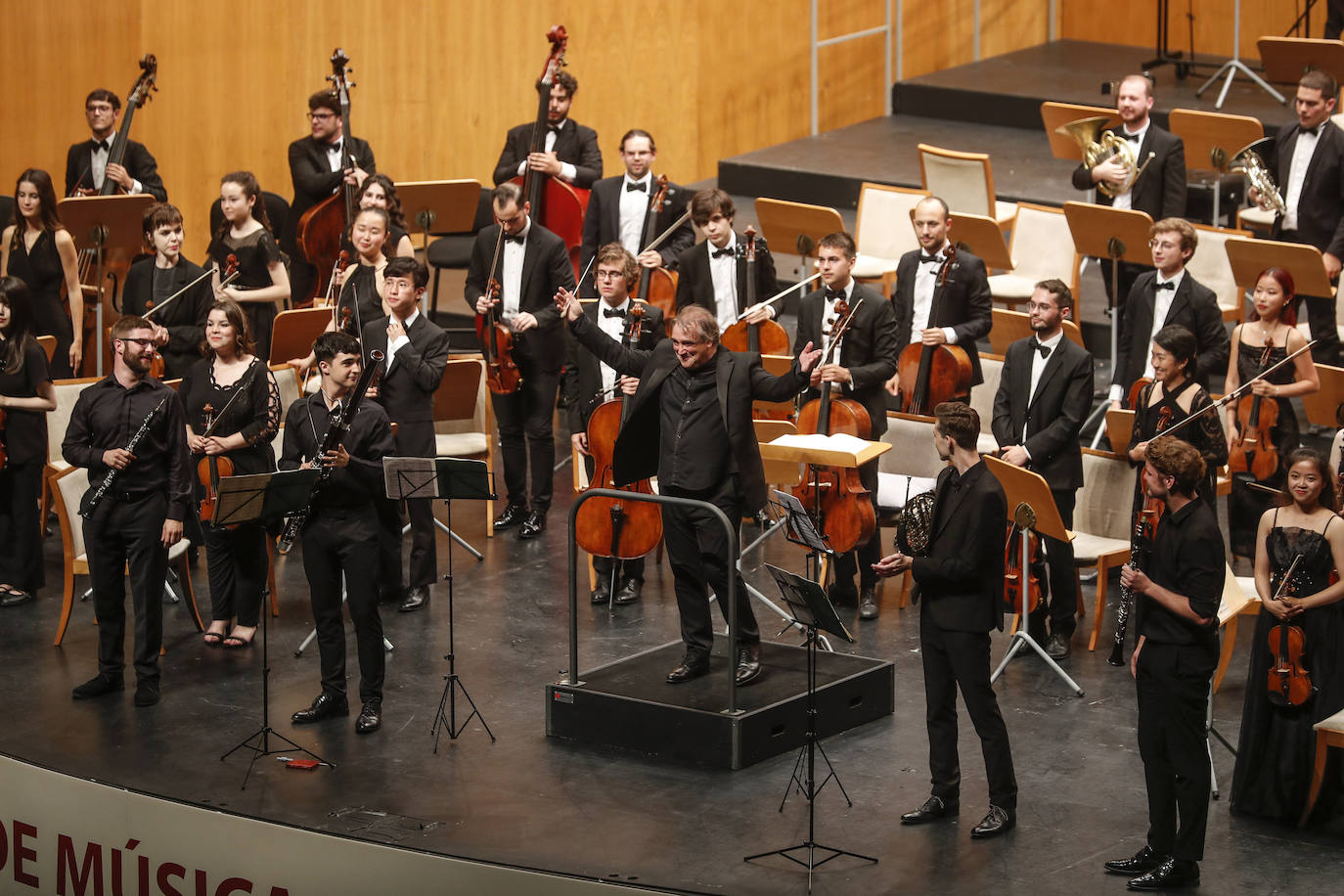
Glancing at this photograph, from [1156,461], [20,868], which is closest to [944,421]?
[1156,461]

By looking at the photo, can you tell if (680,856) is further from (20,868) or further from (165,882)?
(20,868)

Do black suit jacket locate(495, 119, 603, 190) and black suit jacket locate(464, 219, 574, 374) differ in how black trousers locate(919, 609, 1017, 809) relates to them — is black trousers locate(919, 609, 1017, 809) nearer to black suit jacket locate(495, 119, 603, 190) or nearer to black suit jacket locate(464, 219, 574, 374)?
black suit jacket locate(464, 219, 574, 374)

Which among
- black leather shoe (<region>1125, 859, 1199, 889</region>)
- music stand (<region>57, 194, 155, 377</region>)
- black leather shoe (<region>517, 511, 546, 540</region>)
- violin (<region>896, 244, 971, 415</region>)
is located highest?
music stand (<region>57, 194, 155, 377</region>)

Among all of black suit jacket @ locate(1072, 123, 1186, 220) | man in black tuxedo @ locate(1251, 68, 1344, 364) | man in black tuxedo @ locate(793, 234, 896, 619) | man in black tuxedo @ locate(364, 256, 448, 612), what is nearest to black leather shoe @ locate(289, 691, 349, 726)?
man in black tuxedo @ locate(364, 256, 448, 612)

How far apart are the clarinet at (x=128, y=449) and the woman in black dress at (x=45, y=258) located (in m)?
2.34

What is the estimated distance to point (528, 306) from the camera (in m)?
8.99

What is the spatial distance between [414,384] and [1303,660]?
147 inches

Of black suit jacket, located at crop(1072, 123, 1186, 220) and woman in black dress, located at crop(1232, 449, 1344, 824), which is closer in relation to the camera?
woman in black dress, located at crop(1232, 449, 1344, 824)

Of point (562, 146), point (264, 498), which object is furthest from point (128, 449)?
point (562, 146)

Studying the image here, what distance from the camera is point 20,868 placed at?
609 cm

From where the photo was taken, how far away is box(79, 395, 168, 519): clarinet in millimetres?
7309

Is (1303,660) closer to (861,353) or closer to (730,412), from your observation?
(730,412)

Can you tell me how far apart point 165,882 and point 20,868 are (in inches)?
23.8

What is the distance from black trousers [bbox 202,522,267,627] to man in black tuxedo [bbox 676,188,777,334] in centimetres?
242
